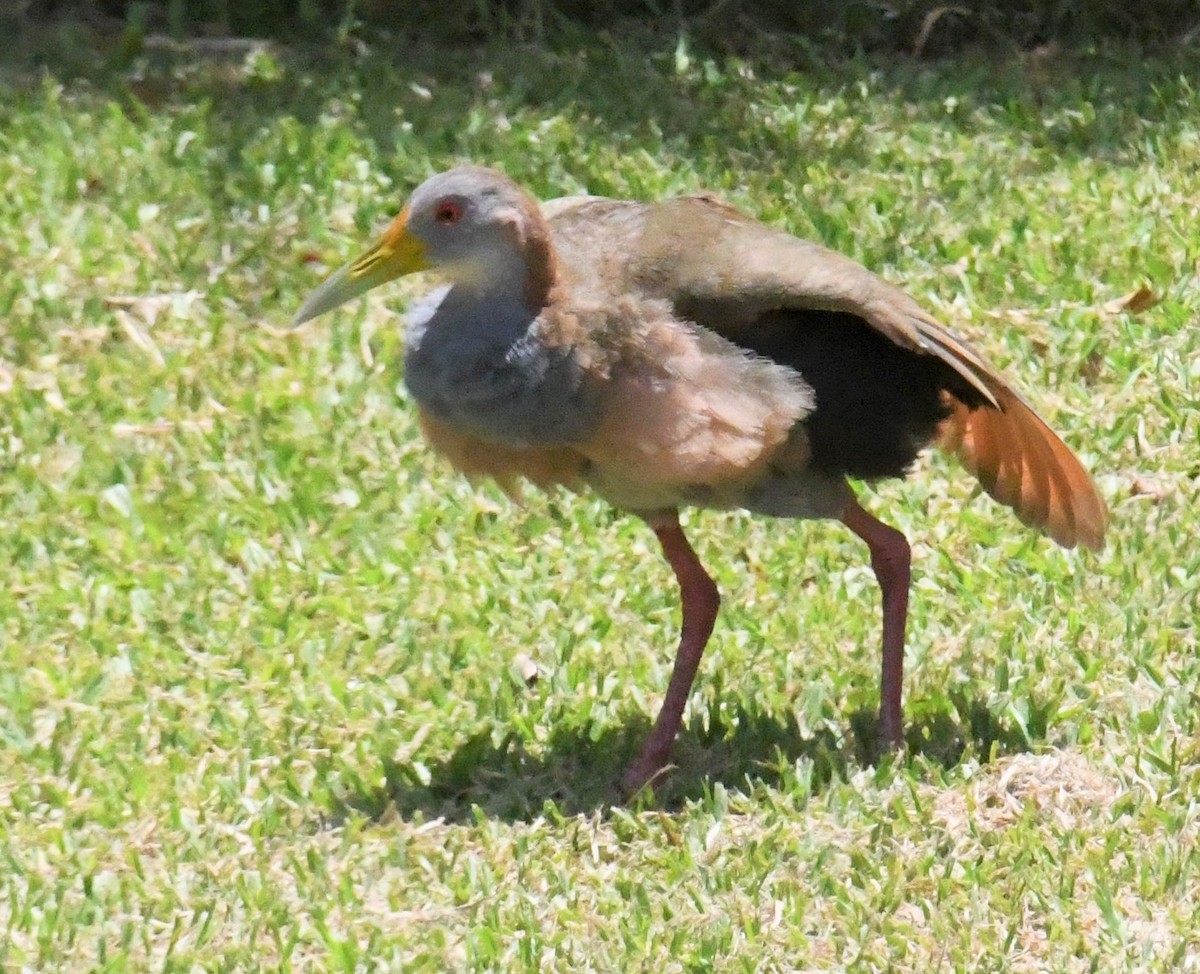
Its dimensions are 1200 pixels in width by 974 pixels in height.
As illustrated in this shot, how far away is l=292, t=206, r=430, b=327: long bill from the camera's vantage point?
473 centimetres

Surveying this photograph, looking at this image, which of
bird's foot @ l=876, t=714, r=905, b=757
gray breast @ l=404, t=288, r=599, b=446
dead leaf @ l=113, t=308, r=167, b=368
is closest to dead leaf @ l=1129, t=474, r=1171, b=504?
bird's foot @ l=876, t=714, r=905, b=757

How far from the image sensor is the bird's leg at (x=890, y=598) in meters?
4.81

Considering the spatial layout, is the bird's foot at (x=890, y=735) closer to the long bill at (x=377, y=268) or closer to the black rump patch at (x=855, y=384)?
the black rump patch at (x=855, y=384)

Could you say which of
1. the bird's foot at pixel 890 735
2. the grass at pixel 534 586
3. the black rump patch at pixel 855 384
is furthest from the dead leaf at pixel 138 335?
the bird's foot at pixel 890 735

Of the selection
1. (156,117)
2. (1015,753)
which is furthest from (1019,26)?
(1015,753)

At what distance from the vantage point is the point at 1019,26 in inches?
342

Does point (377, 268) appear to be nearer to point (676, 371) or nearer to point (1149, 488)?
point (676, 371)

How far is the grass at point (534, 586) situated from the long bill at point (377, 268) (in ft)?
3.19

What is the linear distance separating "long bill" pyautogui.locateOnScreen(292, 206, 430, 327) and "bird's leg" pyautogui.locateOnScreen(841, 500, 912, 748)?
1124 millimetres

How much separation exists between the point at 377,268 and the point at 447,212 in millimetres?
247

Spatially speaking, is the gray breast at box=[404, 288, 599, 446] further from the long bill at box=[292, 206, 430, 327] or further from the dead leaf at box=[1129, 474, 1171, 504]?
the dead leaf at box=[1129, 474, 1171, 504]

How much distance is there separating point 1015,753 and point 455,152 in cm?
366

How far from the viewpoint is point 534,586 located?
18.6 feet

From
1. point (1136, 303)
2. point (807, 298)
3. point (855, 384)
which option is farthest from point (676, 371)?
point (1136, 303)
